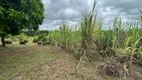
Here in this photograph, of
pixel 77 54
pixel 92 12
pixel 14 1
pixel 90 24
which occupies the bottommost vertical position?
pixel 77 54

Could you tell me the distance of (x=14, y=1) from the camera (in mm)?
4949

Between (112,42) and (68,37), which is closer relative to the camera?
(112,42)

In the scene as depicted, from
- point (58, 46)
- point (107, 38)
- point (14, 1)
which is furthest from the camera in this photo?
point (58, 46)

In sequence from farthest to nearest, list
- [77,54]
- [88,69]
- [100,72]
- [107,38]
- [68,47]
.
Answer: [68,47]
[107,38]
[77,54]
[88,69]
[100,72]

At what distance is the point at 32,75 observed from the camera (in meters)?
2.87

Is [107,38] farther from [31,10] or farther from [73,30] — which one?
[31,10]

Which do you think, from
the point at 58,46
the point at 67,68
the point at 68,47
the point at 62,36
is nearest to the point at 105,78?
the point at 67,68

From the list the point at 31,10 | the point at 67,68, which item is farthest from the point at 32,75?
the point at 31,10

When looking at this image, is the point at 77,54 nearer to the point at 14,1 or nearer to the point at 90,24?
the point at 90,24

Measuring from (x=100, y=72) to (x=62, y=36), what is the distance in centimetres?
284

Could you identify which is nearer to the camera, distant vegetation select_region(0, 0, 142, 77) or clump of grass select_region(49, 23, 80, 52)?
distant vegetation select_region(0, 0, 142, 77)

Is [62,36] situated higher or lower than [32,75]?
higher

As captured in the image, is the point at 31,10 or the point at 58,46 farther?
the point at 58,46

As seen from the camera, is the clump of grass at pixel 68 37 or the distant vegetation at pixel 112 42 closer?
the distant vegetation at pixel 112 42
